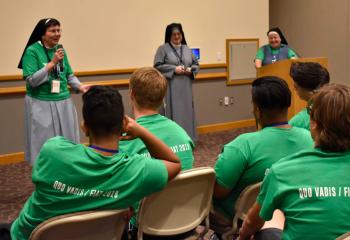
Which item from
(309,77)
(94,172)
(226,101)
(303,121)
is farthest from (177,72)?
(94,172)

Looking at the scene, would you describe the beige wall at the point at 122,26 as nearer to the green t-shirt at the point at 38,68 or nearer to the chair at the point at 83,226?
the green t-shirt at the point at 38,68

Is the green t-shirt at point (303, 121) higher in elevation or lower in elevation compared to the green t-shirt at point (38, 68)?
lower

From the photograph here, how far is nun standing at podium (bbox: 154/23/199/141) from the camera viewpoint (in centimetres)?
528

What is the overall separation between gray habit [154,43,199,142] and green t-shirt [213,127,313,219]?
11.8ft

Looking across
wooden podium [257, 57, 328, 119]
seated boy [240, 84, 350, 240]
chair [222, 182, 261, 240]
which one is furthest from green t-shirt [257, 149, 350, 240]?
wooden podium [257, 57, 328, 119]

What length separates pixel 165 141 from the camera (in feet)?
6.33

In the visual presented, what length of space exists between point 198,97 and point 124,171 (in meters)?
4.98

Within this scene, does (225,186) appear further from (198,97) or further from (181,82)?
(198,97)

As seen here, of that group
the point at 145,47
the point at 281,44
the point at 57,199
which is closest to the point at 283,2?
the point at 281,44

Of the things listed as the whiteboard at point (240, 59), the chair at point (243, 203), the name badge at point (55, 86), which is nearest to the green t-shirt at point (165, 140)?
the chair at point (243, 203)

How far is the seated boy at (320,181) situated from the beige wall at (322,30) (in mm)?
5964

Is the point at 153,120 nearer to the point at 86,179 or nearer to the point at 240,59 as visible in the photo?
the point at 86,179

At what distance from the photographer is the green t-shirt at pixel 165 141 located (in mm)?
1918

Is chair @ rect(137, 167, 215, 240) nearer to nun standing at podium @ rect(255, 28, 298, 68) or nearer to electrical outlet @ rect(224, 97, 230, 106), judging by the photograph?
nun standing at podium @ rect(255, 28, 298, 68)
